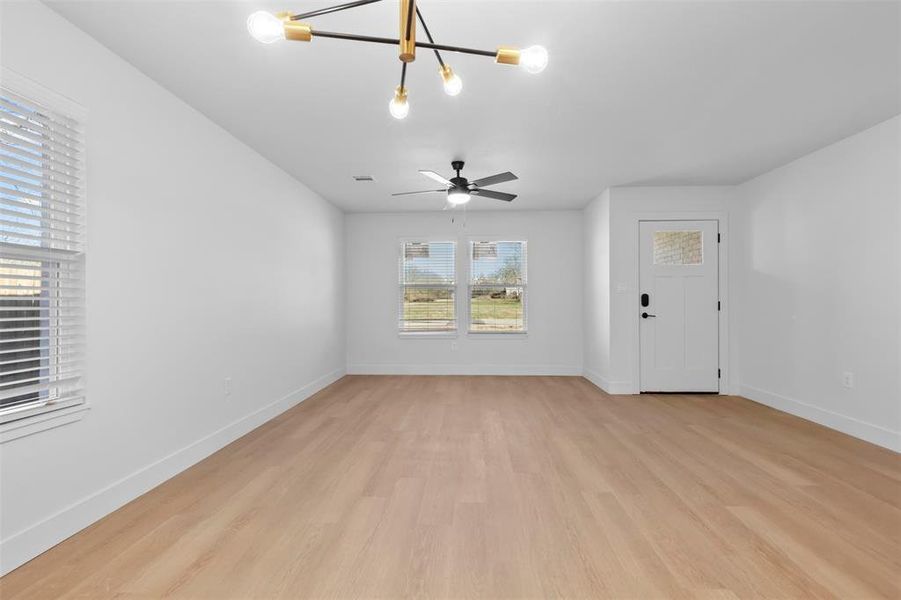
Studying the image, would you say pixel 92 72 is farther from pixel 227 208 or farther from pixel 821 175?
pixel 821 175

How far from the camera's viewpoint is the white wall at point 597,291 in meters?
5.56

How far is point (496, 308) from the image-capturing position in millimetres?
6867

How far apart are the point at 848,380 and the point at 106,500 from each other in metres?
→ 5.62

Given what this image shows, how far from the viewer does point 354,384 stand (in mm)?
6098

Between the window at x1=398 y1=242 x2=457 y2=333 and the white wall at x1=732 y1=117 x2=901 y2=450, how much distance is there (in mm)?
3993

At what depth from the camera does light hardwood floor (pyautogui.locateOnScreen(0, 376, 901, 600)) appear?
177 centimetres

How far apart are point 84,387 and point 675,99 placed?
4.07 m

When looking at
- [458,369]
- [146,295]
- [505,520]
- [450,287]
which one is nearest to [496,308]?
[450,287]

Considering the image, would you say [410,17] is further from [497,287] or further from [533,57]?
[497,287]

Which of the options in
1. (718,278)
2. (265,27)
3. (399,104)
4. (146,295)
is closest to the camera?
(265,27)

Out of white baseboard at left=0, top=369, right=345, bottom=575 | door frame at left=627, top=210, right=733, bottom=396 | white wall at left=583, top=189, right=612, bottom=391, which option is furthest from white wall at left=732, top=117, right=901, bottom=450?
white baseboard at left=0, top=369, right=345, bottom=575

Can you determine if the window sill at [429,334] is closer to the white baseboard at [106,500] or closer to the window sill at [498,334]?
the window sill at [498,334]

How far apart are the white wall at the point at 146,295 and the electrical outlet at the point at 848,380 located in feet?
17.6

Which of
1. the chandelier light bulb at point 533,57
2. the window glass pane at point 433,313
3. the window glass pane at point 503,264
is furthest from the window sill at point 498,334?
the chandelier light bulb at point 533,57
